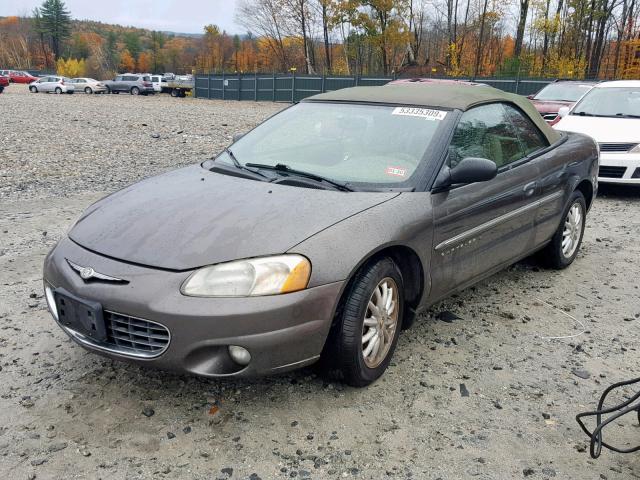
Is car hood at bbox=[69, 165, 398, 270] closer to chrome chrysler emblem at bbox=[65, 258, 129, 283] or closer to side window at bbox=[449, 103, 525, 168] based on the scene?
chrome chrysler emblem at bbox=[65, 258, 129, 283]

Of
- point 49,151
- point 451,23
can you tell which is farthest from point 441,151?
point 451,23

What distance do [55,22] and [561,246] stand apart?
123 meters

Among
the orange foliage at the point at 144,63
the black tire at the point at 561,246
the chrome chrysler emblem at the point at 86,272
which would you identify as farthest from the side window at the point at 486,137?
the orange foliage at the point at 144,63

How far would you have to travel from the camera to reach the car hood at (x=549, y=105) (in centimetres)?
1160

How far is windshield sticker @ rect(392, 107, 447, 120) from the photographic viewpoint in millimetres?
3643

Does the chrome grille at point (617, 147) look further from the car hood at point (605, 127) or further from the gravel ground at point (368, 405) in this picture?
the gravel ground at point (368, 405)

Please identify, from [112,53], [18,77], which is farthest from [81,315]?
[112,53]

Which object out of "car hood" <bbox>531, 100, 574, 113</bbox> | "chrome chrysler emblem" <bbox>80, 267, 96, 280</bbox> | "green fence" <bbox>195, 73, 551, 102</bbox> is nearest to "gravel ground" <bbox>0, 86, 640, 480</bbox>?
"chrome chrysler emblem" <bbox>80, 267, 96, 280</bbox>

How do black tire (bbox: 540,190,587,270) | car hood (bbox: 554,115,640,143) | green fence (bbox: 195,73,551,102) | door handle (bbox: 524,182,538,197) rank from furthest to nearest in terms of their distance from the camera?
1. green fence (bbox: 195,73,551,102)
2. car hood (bbox: 554,115,640,143)
3. black tire (bbox: 540,190,587,270)
4. door handle (bbox: 524,182,538,197)

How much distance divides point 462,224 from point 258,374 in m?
1.56

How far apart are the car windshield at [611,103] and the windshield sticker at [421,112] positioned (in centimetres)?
620

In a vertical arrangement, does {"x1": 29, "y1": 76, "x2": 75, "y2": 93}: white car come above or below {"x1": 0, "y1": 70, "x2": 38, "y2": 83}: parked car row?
below

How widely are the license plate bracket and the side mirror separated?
1.88m

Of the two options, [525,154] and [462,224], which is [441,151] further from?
[525,154]
